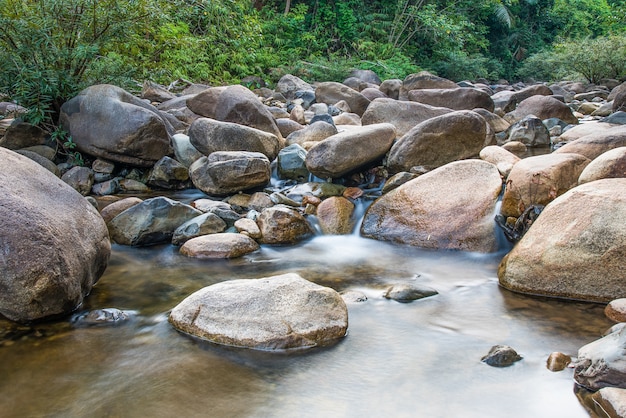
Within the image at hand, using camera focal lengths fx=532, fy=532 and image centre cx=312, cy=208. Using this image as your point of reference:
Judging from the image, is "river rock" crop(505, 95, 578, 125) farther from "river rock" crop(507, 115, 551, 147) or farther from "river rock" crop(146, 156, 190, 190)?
"river rock" crop(146, 156, 190, 190)

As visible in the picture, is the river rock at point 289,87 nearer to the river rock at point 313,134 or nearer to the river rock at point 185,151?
the river rock at point 313,134

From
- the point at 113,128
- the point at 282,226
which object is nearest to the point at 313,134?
the point at 113,128

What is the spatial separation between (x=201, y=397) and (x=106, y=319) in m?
1.35

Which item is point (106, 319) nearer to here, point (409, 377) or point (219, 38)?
point (409, 377)

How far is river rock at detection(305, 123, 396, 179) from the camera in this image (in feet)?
22.9

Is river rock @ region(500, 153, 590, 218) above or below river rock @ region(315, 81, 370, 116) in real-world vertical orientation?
above

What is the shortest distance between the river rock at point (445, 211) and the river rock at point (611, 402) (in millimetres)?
2720

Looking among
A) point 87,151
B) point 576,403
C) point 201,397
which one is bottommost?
point 87,151

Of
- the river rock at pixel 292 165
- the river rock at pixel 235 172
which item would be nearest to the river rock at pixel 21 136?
the river rock at pixel 235 172

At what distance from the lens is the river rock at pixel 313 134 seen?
344 inches

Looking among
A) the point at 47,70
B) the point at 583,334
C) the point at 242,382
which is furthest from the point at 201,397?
the point at 47,70

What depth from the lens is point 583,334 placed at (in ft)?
11.8

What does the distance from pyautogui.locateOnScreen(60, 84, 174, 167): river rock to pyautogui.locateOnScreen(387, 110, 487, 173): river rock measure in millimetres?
3576

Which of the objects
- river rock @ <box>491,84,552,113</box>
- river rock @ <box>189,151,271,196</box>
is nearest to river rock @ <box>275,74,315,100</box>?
river rock @ <box>491,84,552,113</box>
